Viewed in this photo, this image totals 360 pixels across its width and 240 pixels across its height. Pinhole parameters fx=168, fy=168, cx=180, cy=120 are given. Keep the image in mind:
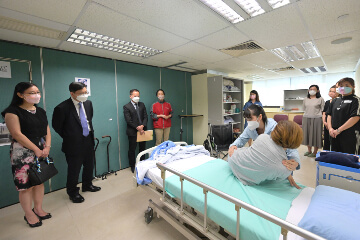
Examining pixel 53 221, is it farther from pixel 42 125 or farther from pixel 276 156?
pixel 276 156

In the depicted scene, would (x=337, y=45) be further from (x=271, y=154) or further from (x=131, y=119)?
(x=131, y=119)

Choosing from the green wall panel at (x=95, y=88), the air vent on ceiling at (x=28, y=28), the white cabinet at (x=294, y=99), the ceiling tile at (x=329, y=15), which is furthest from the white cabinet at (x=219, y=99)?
the air vent on ceiling at (x=28, y=28)

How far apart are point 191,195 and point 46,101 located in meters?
2.65

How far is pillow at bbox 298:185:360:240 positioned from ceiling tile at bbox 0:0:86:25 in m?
2.29

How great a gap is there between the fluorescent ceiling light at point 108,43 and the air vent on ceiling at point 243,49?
49.3 inches

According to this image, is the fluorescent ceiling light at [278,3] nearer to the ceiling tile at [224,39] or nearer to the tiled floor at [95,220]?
the ceiling tile at [224,39]

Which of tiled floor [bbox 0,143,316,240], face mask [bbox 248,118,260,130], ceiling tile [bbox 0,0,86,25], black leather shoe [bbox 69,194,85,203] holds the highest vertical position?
ceiling tile [bbox 0,0,86,25]

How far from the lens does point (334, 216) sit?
2.89ft

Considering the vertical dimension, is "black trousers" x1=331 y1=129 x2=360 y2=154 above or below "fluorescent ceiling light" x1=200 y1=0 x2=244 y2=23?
below

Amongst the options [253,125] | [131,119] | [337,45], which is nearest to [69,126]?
[131,119]

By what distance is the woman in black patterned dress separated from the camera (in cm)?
176

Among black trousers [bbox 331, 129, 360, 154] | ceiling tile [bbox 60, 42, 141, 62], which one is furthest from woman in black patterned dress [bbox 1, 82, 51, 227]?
black trousers [bbox 331, 129, 360, 154]

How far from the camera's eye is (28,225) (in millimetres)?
1962

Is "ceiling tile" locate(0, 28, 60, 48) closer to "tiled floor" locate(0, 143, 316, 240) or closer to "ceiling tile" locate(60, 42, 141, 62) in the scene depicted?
"ceiling tile" locate(60, 42, 141, 62)
